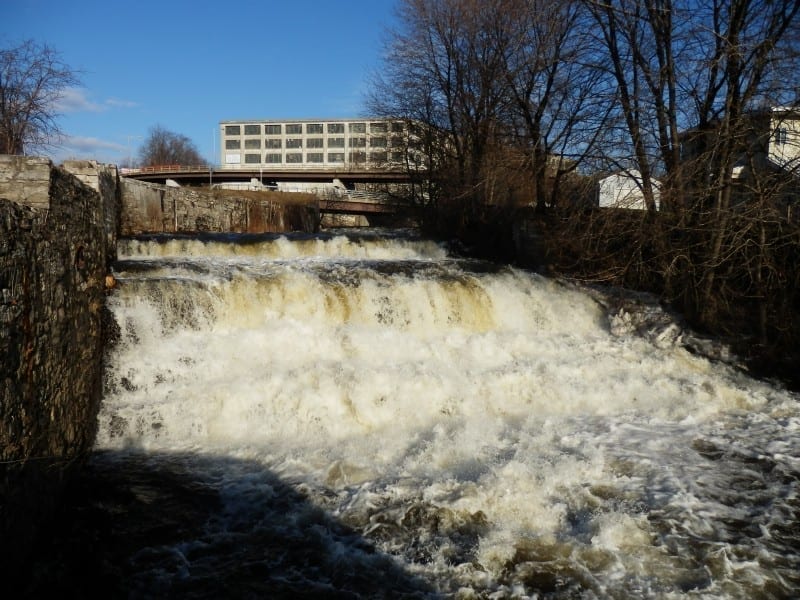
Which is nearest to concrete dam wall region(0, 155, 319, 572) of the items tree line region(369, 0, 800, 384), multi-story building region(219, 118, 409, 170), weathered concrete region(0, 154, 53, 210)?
weathered concrete region(0, 154, 53, 210)

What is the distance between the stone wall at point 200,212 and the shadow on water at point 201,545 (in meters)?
11.3

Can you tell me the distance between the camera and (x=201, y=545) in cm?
446

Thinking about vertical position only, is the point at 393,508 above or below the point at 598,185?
below

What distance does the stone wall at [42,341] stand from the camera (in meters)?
3.80

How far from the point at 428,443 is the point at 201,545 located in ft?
8.63

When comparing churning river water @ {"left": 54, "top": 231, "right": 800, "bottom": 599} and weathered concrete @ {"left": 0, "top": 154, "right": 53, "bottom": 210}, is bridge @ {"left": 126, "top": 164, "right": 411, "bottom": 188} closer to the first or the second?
churning river water @ {"left": 54, "top": 231, "right": 800, "bottom": 599}

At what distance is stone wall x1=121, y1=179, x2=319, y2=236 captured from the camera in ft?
50.7

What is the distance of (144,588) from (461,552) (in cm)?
230

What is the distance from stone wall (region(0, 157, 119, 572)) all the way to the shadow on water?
0.96 feet

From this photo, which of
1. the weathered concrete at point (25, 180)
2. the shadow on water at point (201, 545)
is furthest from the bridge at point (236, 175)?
the shadow on water at point (201, 545)

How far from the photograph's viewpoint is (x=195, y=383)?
7.11 m

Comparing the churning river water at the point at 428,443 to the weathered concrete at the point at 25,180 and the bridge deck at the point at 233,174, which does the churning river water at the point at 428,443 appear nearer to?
the weathered concrete at the point at 25,180

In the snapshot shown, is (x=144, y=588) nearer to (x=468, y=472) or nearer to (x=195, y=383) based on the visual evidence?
(x=468, y=472)

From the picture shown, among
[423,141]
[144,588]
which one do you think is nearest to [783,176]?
[144,588]
